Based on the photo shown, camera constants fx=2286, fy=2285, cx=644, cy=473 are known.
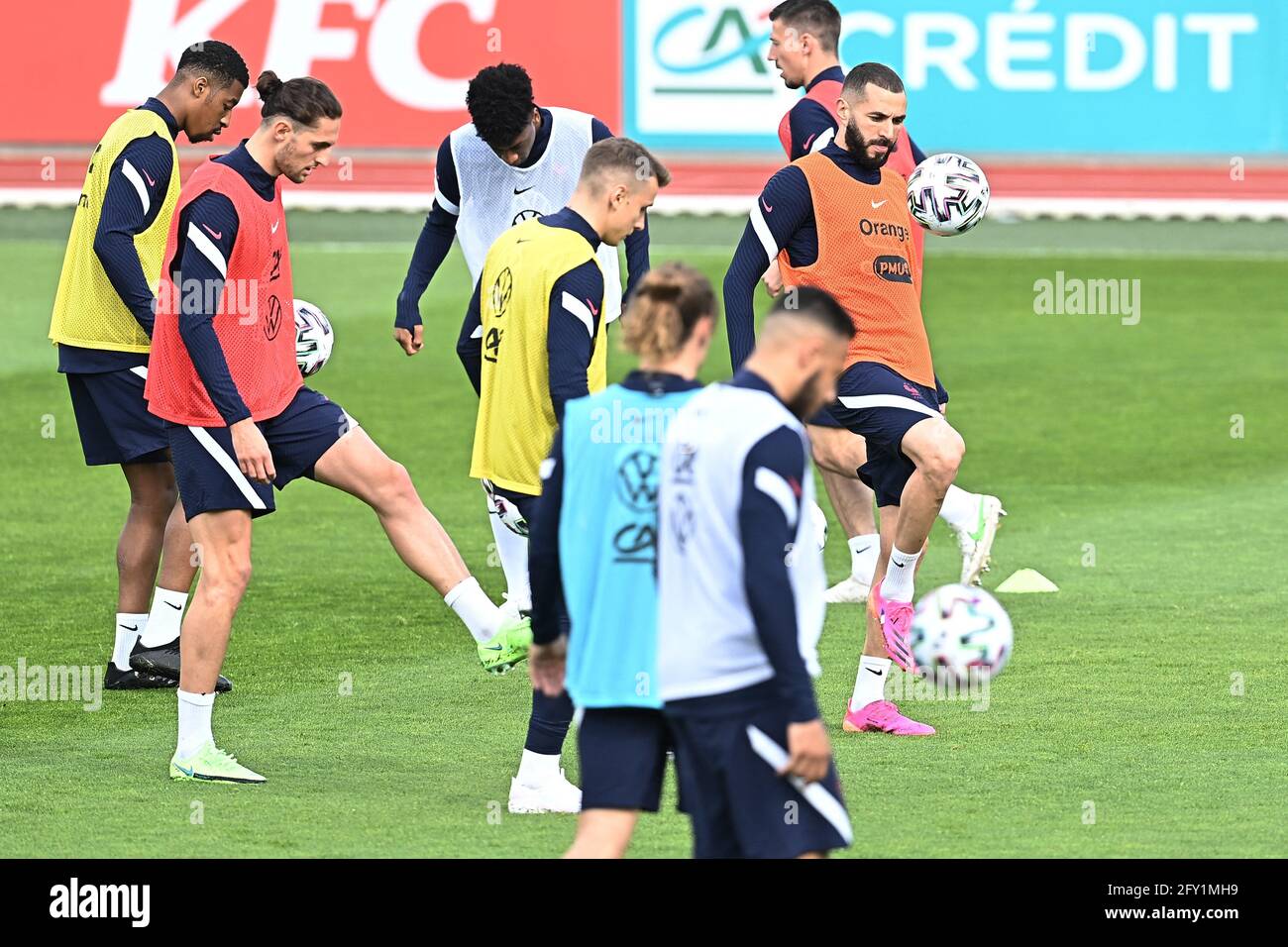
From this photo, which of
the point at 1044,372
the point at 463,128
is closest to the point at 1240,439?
the point at 1044,372

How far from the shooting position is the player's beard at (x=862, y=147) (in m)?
8.05

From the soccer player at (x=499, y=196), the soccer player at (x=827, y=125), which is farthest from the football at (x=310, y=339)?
the soccer player at (x=827, y=125)

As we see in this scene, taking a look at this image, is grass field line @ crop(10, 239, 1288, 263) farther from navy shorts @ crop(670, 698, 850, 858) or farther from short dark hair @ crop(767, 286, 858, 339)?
navy shorts @ crop(670, 698, 850, 858)

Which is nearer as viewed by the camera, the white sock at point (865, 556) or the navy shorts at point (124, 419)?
the navy shorts at point (124, 419)

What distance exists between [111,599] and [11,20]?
1600 centimetres

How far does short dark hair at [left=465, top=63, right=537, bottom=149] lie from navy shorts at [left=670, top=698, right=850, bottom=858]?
4342 mm

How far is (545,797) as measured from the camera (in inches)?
271

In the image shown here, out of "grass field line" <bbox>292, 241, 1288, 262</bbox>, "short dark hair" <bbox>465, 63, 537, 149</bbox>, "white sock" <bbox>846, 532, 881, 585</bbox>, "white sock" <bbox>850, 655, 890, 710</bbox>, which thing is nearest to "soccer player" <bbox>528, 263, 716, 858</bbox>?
"white sock" <bbox>850, 655, 890, 710</bbox>

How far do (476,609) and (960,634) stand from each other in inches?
67.7

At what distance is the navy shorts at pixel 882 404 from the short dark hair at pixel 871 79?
3.15 ft

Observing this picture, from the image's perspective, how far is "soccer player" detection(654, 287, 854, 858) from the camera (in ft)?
15.7

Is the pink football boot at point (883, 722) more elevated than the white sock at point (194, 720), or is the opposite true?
the white sock at point (194, 720)

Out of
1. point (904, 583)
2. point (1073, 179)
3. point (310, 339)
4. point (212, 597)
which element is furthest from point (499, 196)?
point (1073, 179)

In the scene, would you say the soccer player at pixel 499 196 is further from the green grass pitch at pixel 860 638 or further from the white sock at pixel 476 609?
the white sock at pixel 476 609
